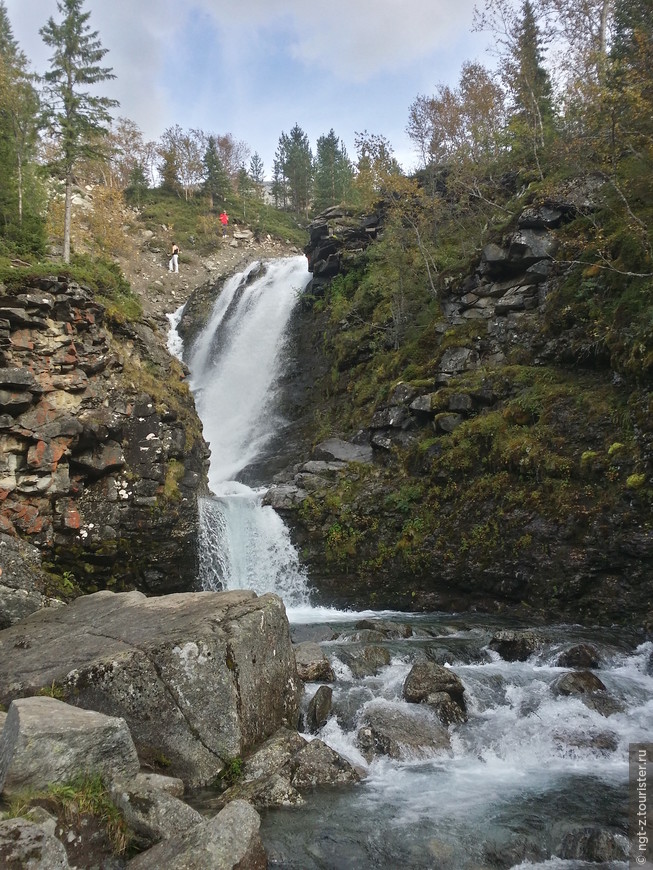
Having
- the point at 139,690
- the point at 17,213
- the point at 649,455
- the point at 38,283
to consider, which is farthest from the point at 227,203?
the point at 139,690

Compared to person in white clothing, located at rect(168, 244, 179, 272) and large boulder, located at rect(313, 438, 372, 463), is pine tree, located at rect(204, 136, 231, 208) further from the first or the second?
large boulder, located at rect(313, 438, 372, 463)

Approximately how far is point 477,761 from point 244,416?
76.6ft

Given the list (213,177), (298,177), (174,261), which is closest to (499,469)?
(174,261)

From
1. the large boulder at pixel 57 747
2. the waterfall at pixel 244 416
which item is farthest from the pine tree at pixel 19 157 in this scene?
the large boulder at pixel 57 747

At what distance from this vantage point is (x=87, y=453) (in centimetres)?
1648

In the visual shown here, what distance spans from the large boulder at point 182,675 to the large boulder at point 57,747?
1.12 meters

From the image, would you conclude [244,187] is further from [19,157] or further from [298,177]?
[19,157]

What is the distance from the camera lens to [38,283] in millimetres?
16375

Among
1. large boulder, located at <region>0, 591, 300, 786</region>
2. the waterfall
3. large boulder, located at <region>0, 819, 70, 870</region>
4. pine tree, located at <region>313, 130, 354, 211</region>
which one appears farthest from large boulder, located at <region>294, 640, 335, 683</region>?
pine tree, located at <region>313, 130, 354, 211</region>

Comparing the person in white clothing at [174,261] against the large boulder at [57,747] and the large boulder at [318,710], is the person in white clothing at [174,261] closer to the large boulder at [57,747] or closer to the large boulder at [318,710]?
the large boulder at [318,710]

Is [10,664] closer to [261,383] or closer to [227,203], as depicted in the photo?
[261,383]

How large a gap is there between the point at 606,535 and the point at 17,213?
23360mm

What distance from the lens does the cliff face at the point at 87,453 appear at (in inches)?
588

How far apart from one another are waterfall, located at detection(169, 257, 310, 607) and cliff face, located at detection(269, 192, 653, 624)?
42.9 inches
